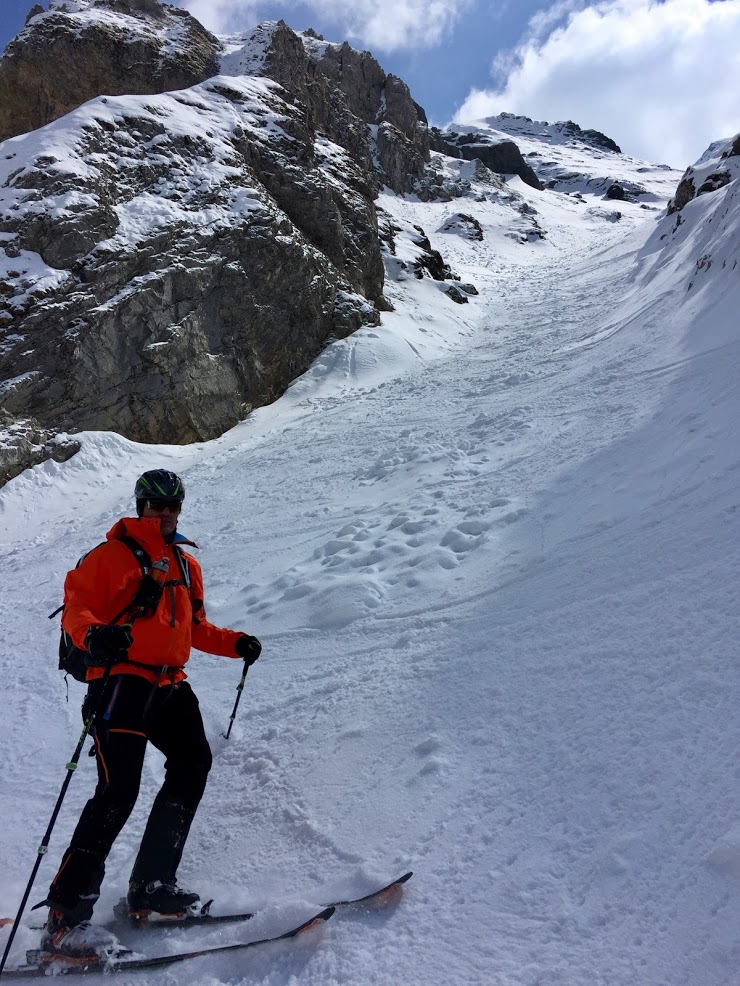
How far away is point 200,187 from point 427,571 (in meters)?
15.1

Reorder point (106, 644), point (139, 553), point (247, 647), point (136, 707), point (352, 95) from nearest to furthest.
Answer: point (106, 644)
point (136, 707)
point (139, 553)
point (247, 647)
point (352, 95)

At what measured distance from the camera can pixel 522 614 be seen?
4516 millimetres

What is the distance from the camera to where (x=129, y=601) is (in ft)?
9.73

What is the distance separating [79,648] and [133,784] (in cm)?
68

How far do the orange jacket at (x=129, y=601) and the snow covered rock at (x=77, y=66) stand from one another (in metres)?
32.6

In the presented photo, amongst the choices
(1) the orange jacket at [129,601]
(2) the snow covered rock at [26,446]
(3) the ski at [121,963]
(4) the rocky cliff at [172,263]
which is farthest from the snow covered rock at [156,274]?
(3) the ski at [121,963]

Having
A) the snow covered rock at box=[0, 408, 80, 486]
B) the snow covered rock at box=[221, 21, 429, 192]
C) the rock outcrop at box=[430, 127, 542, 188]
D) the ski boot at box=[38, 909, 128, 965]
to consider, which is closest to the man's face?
the ski boot at box=[38, 909, 128, 965]

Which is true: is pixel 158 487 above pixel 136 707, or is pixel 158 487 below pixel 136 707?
above

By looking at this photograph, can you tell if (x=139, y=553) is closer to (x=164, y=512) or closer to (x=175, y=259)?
(x=164, y=512)

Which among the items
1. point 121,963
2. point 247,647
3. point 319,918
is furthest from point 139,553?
point 319,918

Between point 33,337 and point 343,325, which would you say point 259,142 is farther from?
point 33,337

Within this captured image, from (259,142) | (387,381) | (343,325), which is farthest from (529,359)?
(259,142)

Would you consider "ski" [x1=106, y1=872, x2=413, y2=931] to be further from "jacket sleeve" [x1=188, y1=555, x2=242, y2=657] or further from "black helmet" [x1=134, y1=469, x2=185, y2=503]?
"black helmet" [x1=134, y1=469, x2=185, y2=503]

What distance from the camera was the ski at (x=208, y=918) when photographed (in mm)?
2609
